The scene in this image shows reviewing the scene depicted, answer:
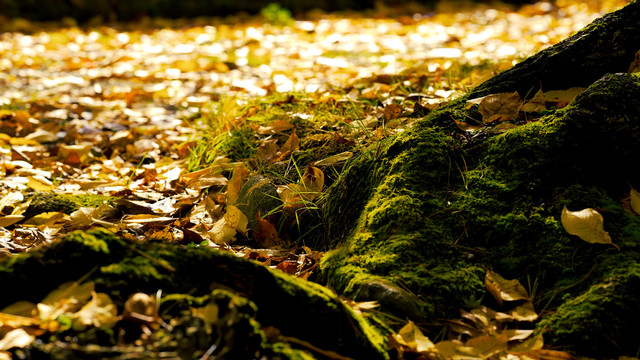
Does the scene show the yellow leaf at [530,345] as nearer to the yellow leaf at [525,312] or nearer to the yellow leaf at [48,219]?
the yellow leaf at [525,312]

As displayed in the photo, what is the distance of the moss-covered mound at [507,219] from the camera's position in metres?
1.37

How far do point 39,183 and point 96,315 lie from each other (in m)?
2.04

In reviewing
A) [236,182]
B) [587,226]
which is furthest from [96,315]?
[236,182]

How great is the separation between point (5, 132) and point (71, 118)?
567 millimetres

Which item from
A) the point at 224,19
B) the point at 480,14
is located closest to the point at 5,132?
the point at 224,19

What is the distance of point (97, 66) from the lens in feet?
20.2

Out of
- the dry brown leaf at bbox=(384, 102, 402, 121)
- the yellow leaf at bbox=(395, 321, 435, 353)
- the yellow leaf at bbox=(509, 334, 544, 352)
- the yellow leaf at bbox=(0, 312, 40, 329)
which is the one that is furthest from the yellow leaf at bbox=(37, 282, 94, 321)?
the dry brown leaf at bbox=(384, 102, 402, 121)

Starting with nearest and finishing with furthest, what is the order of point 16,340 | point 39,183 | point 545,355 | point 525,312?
point 16,340
point 545,355
point 525,312
point 39,183

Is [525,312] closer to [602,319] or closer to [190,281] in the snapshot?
[602,319]

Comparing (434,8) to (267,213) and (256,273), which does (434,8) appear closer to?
(267,213)

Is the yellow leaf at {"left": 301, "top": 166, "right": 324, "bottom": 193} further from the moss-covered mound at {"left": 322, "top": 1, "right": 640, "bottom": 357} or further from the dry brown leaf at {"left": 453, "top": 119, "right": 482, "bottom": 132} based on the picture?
the dry brown leaf at {"left": 453, "top": 119, "right": 482, "bottom": 132}

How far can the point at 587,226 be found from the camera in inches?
57.1

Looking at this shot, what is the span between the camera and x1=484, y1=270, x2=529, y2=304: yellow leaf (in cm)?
140

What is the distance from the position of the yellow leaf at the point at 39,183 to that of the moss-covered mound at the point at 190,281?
1.75 meters
